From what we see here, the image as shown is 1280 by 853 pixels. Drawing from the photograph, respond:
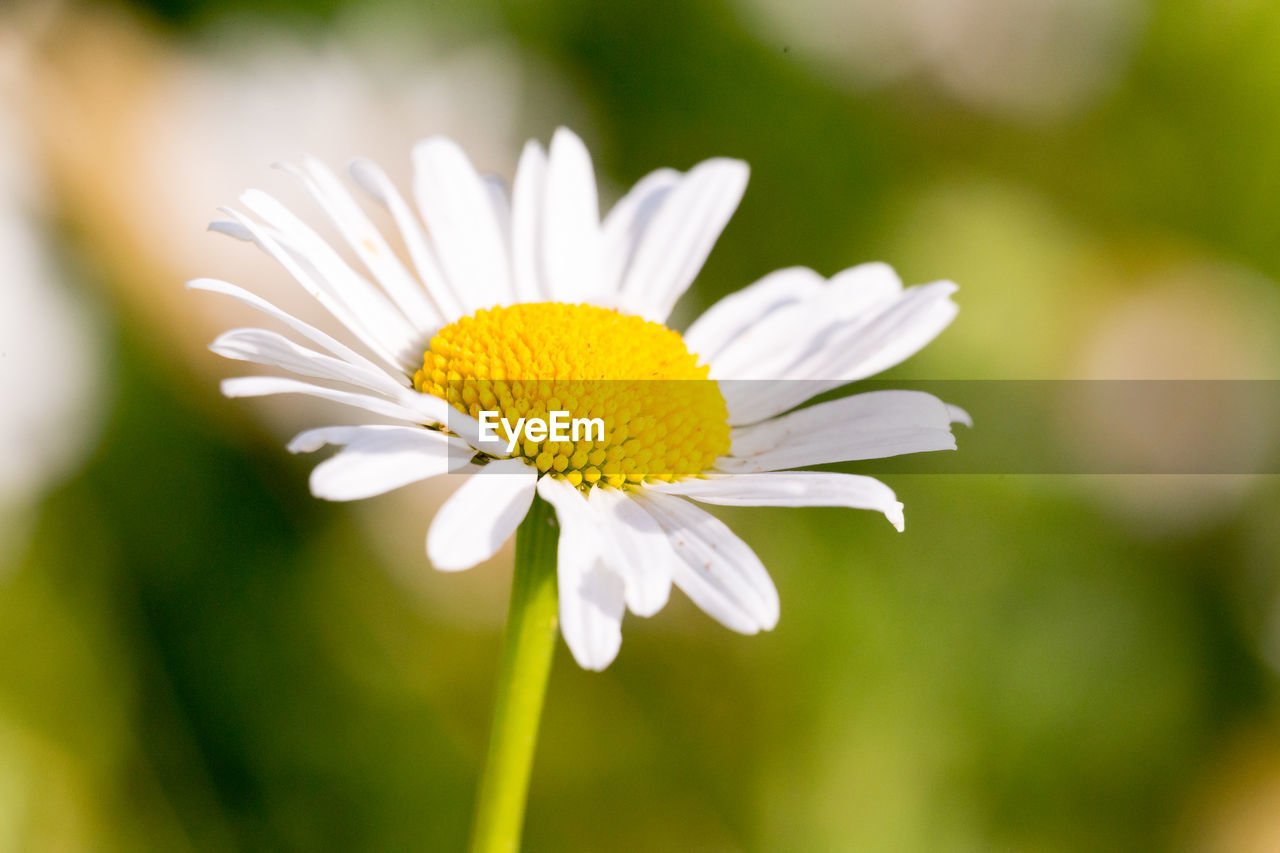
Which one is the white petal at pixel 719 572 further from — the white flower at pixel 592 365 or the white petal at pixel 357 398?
the white petal at pixel 357 398

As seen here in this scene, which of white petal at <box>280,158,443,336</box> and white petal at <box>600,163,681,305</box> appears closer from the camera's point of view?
white petal at <box>280,158,443,336</box>

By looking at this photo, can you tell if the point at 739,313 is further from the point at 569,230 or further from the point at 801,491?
the point at 801,491

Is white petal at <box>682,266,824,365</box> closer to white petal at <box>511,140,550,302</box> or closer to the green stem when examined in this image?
white petal at <box>511,140,550,302</box>

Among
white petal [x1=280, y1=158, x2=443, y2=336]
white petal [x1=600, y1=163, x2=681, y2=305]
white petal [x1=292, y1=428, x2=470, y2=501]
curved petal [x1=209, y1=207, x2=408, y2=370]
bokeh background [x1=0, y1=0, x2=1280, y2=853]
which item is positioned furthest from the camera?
bokeh background [x1=0, y1=0, x2=1280, y2=853]

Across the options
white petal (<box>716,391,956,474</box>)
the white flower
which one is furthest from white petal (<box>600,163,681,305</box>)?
white petal (<box>716,391,956,474</box>)

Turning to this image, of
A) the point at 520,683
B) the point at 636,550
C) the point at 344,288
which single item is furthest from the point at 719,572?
the point at 344,288

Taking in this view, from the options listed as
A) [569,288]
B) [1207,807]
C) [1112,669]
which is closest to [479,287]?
[569,288]

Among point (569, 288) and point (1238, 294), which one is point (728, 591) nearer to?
point (569, 288)
